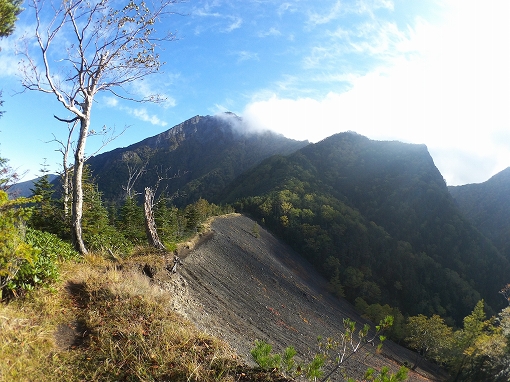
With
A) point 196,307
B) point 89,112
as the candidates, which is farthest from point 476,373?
point 89,112

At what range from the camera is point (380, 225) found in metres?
96.3

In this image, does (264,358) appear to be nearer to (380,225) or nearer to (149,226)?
(149,226)

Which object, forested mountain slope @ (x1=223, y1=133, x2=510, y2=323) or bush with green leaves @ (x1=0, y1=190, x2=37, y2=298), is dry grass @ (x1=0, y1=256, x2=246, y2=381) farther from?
forested mountain slope @ (x1=223, y1=133, x2=510, y2=323)

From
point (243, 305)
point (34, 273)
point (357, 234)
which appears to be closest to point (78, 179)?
point (34, 273)

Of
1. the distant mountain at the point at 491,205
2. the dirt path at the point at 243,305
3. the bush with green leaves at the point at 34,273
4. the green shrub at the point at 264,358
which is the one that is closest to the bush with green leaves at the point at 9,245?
the bush with green leaves at the point at 34,273

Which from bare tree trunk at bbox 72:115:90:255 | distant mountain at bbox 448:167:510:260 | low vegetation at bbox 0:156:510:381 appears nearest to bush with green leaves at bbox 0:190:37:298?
low vegetation at bbox 0:156:510:381

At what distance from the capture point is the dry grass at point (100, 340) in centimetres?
382

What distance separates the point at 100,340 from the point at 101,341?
1.3 inches

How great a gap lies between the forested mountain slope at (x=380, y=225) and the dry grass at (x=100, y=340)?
1921 inches

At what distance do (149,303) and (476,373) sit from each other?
30593 millimetres

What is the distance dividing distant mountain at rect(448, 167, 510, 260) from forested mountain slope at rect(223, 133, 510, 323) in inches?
1249

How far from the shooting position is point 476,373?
81.5 ft

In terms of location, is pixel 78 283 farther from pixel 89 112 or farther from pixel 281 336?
pixel 281 336

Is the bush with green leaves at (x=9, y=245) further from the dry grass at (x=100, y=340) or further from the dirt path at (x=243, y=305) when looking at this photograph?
the dirt path at (x=243, y=305)
